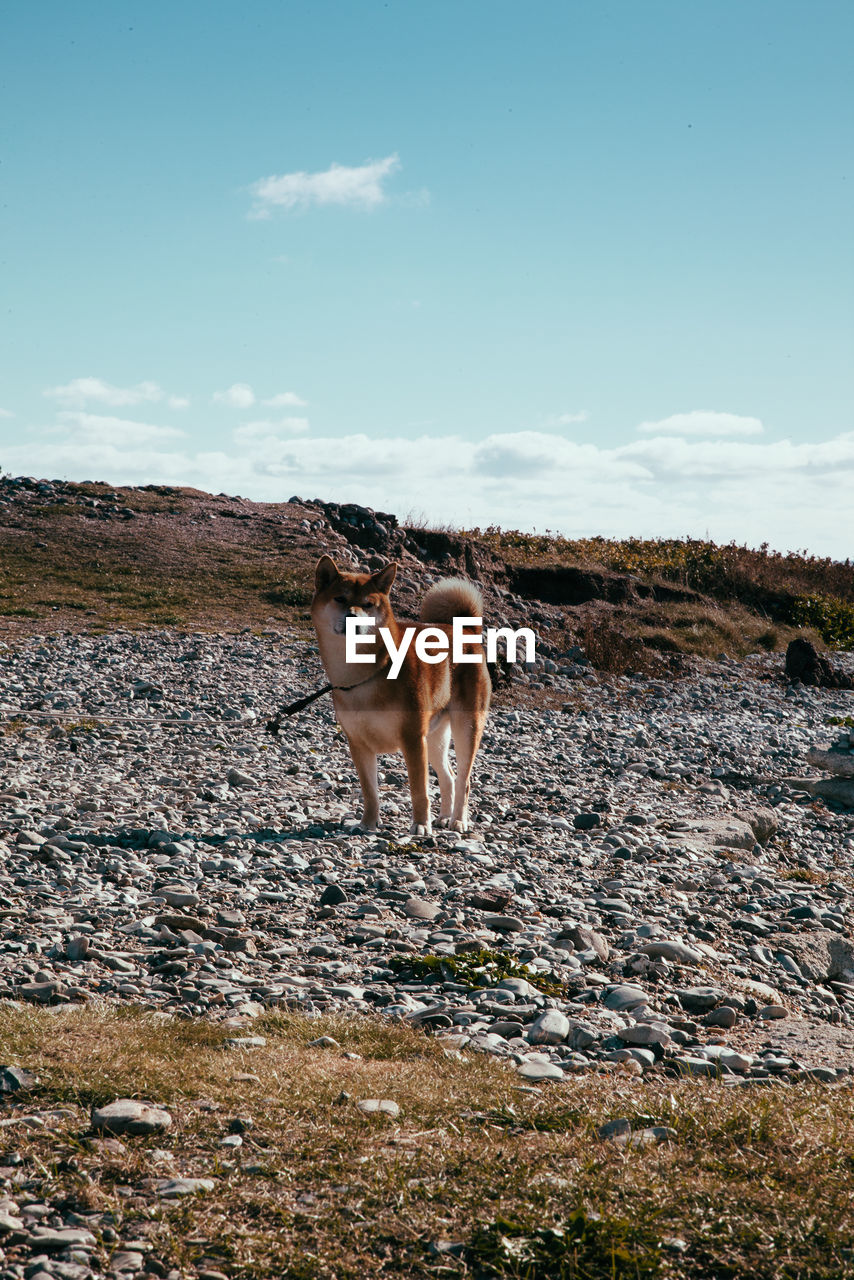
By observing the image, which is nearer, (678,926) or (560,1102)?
(560,1102)

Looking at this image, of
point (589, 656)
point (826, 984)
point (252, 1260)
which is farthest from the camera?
point (589, 656)

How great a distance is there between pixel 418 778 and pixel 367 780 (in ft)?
1.75

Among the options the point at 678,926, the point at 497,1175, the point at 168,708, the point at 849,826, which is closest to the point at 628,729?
the point at 849,826

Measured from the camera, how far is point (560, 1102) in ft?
13.5

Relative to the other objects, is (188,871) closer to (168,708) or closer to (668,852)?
(668,852)

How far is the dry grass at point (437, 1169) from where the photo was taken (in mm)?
3053

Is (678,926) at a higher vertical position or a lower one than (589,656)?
lower

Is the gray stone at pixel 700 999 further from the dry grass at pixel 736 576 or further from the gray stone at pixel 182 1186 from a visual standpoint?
the dry grass at pixel 736 576

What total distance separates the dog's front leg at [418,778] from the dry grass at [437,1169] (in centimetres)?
455

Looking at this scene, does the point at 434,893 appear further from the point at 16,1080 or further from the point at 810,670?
the point at 810,670

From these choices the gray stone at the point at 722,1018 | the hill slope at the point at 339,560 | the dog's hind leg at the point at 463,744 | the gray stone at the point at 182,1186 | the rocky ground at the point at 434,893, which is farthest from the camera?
the hill slope at the point at 339,560

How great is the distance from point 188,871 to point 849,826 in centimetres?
837

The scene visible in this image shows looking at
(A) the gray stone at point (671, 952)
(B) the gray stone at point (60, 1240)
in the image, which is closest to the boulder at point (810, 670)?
(A) the gray stone at point (671, 952)

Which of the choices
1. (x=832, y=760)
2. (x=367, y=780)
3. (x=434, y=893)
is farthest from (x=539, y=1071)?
(x=832, y=760)
